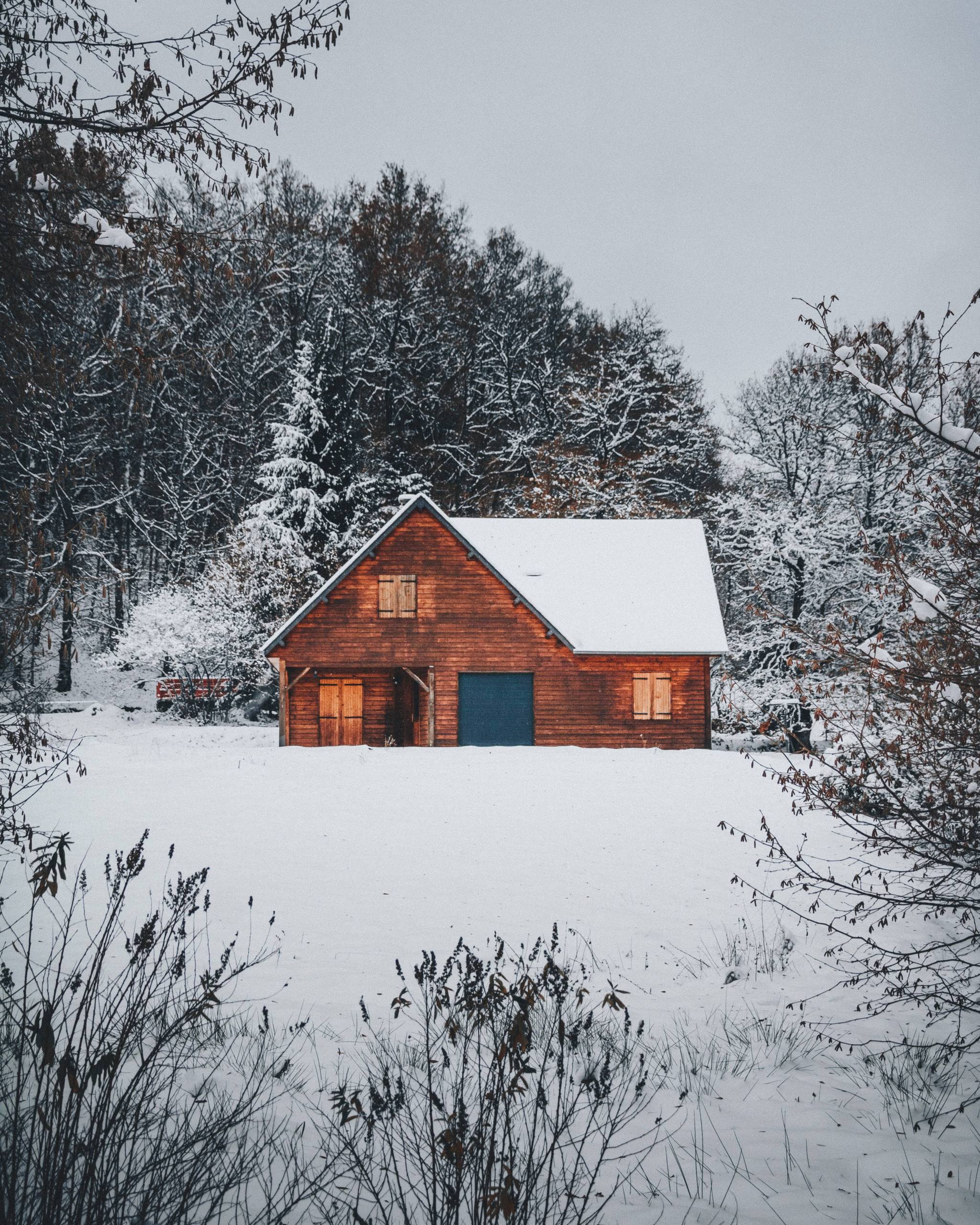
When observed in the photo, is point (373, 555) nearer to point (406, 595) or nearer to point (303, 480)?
point (406, 595)

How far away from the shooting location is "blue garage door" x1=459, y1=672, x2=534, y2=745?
74.5ft

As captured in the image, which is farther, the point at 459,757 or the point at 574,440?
the point at 574,440

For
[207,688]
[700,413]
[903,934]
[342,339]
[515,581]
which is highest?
[342,339]

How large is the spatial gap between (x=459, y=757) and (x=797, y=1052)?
46.9ft

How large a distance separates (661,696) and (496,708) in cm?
489

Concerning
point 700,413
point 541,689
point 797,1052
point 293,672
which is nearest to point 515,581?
point 541,689

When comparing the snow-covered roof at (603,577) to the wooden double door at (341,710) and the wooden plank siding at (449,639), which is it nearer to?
the wooden plank siding at (449,639)

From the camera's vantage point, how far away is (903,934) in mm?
7977

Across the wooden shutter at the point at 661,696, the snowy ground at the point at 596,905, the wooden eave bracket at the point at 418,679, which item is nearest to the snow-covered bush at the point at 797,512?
the wooden shutter at the point at 661,696

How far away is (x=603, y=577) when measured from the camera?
992 inches

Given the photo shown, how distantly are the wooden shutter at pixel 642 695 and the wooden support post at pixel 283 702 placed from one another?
10135 mm

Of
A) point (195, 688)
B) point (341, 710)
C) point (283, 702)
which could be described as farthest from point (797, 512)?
point (195, 688)

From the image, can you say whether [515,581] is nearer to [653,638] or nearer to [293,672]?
[653,638]

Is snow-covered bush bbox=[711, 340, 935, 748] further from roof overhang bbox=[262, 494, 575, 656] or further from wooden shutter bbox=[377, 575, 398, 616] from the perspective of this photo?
wooden shutter bbox=[377, 575, 398, 616]
